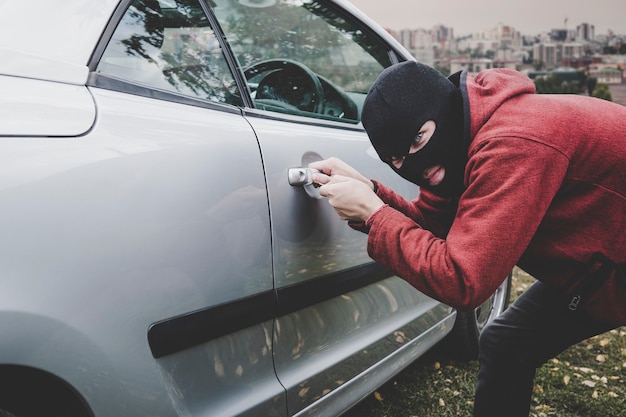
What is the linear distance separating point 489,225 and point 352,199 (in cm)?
39

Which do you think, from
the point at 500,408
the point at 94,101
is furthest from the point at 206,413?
the point at 500,408

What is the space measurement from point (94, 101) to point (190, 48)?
1.77ft

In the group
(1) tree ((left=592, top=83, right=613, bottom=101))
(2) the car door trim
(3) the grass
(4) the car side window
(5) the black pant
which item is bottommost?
(3) the grass

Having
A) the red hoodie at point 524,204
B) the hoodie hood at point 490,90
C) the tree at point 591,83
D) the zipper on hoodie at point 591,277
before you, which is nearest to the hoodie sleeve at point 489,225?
the red hoodie at point 524,204

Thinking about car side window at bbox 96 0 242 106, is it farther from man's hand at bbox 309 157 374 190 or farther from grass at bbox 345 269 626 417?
grass at bbox 345 269 626 417

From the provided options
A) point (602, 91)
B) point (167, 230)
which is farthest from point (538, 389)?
point (602, 91)

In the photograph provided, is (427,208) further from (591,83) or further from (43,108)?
(591,83)

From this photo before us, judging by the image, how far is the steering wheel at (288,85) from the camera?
2.06 meters

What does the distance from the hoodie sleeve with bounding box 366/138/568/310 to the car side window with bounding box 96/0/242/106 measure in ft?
2.49

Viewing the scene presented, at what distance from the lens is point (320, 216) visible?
5.83ft

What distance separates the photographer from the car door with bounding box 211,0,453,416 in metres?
1.68

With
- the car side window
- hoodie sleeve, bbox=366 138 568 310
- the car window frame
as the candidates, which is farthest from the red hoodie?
the car side window

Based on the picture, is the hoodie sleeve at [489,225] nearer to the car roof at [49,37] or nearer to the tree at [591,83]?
the car roof at [49,37]

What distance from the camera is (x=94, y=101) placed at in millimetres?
1278
